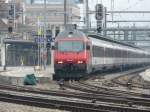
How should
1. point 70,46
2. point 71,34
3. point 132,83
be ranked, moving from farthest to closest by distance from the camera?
point 71,34
point 70,46
point 132,83

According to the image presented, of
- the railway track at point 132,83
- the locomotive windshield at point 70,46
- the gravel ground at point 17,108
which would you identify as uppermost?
Answer: the locomotive windshield at point 70,46

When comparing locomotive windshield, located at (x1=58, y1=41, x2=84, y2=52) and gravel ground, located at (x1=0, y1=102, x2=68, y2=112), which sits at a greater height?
locomotive windshield, located at (x1=58, y1=41, x2=84, y2=52)

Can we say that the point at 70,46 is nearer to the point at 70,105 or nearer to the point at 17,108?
the point at 70,105

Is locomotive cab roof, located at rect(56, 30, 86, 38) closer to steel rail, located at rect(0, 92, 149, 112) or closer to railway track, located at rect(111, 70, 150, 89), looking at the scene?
railway track, located at rect(111, 70, 150, 89)

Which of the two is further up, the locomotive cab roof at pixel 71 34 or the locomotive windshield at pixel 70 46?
the locomotive cab roof at pixel 71 34

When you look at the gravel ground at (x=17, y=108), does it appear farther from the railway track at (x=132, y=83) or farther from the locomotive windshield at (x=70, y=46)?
the locomotive windshield at (x=70, y=46)

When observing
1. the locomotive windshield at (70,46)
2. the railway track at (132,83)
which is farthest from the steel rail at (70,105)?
the locomotive windshield at (70,46)

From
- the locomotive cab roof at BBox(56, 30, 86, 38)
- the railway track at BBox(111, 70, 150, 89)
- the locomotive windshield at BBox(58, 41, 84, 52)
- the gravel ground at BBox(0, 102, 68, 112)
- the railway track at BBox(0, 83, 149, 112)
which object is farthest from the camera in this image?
the locomotive cab roof at BBox(56, 30, 86, 38)

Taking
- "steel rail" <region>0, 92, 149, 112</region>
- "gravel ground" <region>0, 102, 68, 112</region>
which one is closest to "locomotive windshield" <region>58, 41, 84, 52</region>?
"steel rail" <region>0, 92, 149, 112</region>

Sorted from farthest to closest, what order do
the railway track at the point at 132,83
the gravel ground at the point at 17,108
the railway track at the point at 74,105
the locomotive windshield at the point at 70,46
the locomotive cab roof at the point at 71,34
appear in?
the locomotive cab roof at the point at 71,34, the locomotive windshield at the point at 70,46, the railway track at the point at 132,83, the gravel ground at the point at 17,108, the railway track at the point at 74,105

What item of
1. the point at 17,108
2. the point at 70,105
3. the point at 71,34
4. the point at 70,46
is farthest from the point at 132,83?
the point at 17,108

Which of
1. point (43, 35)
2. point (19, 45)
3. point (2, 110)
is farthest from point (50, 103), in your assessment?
point (19, 45)

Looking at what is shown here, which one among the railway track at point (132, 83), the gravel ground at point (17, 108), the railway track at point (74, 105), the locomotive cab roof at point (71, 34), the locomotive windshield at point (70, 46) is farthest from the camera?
the locomotive cab roof at point (71, 34)

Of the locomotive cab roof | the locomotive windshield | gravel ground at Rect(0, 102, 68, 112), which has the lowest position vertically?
gravel ground at Rect(0, 102, 68, 112)
